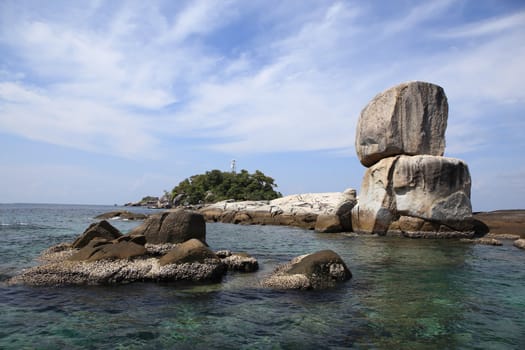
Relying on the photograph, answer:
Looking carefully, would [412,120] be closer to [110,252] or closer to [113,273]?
[110,252]

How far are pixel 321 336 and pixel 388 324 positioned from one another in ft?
5.42

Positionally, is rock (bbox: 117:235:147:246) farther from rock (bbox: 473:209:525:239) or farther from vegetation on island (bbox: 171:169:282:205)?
vegetation on island (bbox: 171:169:282:205)

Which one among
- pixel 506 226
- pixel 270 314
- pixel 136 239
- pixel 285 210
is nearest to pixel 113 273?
pixel 136 239

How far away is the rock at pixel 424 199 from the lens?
82.8 feet

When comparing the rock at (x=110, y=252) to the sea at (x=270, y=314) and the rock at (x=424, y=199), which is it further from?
the rock at (x=424, y=199)

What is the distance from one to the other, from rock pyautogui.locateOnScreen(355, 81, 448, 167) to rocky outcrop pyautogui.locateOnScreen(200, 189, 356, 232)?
7988 millimetres

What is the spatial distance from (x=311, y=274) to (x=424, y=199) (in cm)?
1748

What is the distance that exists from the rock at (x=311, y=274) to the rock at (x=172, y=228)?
5.34 metres

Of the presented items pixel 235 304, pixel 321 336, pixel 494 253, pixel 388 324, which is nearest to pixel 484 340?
pixel 388 324

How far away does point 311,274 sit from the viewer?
10.8 m

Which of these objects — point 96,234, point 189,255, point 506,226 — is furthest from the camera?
point 506,226

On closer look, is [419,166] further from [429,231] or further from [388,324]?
[388,324]

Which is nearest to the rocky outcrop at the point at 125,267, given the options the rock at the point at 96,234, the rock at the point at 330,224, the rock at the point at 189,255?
the rock at the point at 189,255

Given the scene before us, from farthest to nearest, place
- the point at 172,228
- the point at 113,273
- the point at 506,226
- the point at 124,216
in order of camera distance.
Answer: the point at 124,216, the point at 506,226, the point at 172,228, the point at 113,273
